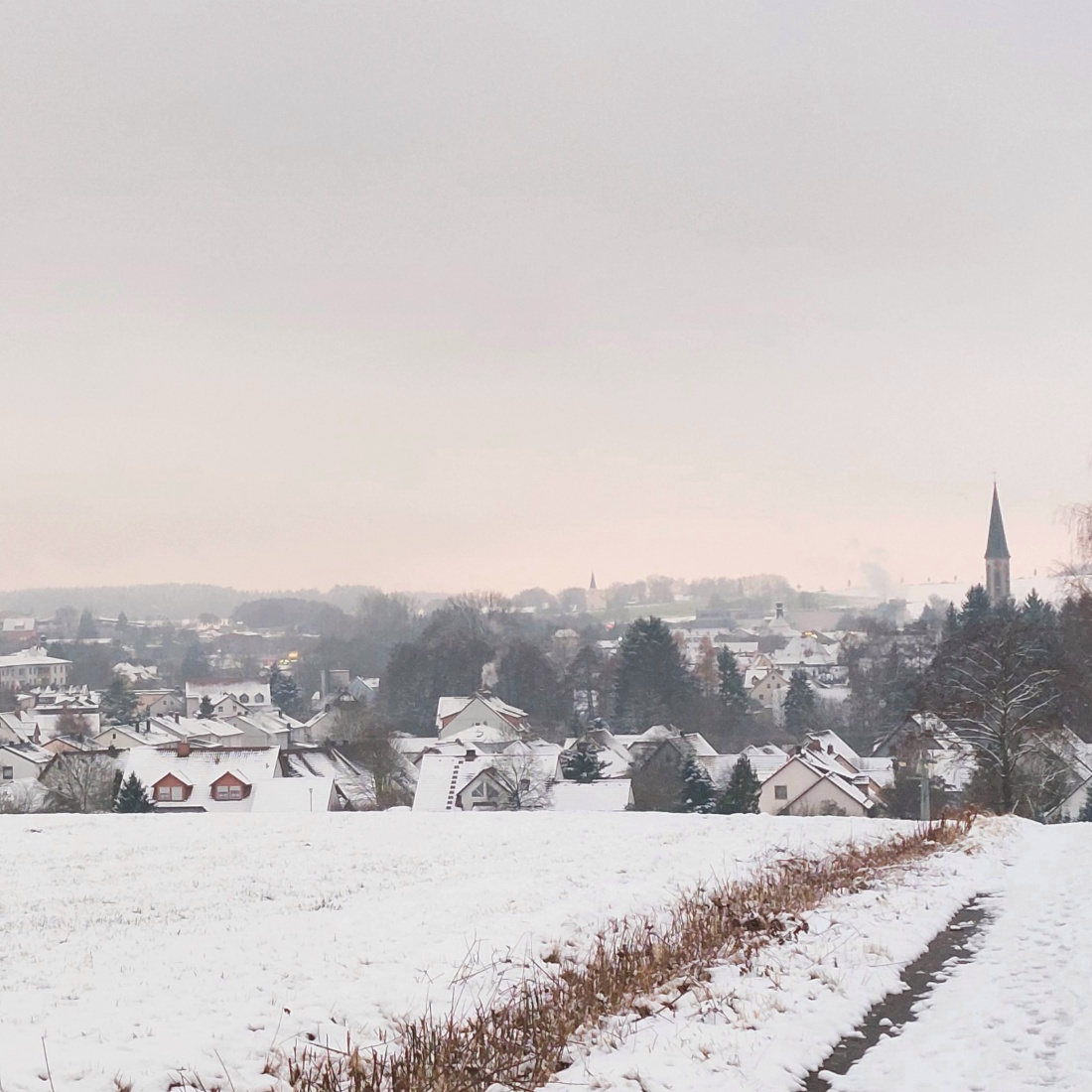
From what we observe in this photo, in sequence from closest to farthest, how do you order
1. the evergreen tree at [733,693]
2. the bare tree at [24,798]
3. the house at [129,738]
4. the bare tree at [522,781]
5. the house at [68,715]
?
the bare tree at [24,798] → the bare tree at [522,781] → the house at [129,738] → the evergreen tree at [733,693] → the house at [68,715]

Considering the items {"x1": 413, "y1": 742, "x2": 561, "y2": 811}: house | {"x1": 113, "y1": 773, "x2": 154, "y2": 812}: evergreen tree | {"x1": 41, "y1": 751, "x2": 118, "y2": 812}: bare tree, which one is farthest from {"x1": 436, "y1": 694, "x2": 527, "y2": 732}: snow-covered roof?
{"x1": 113, "y1": 773, "x2": 154, "y2": 812}: evergreen tree

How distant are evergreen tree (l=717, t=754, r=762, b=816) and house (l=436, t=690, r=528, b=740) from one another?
39.9 meters

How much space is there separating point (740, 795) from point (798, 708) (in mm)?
53316

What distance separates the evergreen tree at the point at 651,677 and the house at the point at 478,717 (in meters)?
9.38

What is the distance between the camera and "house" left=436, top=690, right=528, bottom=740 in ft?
295

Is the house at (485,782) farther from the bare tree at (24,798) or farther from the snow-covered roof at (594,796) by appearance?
the bare tree at (24,798)

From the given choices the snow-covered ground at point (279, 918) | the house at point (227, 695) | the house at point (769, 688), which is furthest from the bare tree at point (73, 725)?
the snow-covered ground at point (279, 918)

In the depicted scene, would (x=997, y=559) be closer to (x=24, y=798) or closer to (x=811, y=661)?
(x=811, y=661)

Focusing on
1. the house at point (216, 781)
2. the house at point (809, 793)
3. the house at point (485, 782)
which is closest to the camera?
the house at point (809, 793)

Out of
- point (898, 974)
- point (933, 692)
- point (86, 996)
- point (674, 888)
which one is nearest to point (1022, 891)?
point (674, 888)

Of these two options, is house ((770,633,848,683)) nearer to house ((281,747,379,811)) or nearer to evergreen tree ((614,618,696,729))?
evergreen tree ((614,618,696,729))

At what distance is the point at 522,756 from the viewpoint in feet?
186

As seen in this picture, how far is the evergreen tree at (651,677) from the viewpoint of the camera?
88188 millimetres

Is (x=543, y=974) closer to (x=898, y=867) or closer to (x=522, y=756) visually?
(x=898, y=867)
